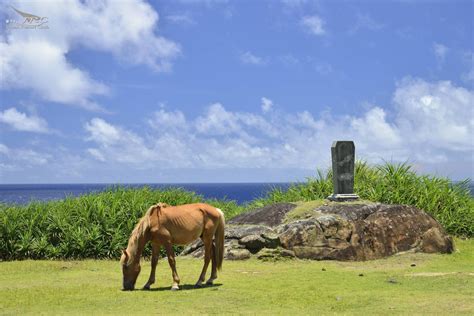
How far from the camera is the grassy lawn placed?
32.8 ft

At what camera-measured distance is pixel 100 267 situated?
15617 millimetres

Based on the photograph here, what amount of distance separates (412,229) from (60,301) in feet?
35.0

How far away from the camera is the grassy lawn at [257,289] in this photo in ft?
32.8

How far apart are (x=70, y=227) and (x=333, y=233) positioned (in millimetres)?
7253

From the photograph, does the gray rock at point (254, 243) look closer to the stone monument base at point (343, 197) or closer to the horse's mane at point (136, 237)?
the stone monument base at point (343, 197)

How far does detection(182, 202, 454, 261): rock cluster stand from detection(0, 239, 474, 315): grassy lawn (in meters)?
0.48

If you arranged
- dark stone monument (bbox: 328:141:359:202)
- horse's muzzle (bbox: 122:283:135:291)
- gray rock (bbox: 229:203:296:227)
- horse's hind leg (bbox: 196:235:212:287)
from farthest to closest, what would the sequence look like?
dark stone monument (bbox: 328:141:359:202), gray rock (bbox: 229:203:296:227), horse's hind leg (bbox: 196:235:212:287), horse's muzzle (bbox: 122:283:135:291)

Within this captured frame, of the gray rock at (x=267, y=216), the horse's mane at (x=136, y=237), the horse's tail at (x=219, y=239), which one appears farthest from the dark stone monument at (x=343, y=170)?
the horse's mane at (x=136, y=237)

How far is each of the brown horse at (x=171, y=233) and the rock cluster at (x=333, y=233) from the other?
4.12 metres

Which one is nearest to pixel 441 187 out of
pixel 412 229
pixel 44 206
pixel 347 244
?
pixel 412 229

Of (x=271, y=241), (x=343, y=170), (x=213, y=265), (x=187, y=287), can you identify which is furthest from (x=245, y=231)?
(x=187, y=287)

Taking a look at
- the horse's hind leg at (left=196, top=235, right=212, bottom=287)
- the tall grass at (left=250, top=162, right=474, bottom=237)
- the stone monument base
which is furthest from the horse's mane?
the tall grass at (left=250, top=162, right=474, bottom=237)

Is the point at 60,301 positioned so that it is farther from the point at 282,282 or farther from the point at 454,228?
the point at 454,228

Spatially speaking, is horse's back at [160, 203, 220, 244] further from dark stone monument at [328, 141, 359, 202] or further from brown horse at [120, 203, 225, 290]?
dark stone monument at [328, 141, 359, 202]
